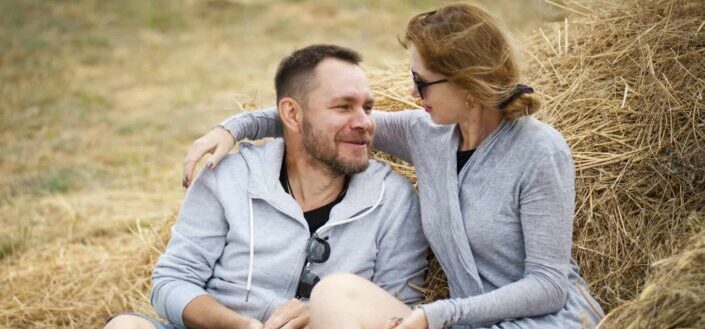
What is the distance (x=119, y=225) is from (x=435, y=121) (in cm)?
371

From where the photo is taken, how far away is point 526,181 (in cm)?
327

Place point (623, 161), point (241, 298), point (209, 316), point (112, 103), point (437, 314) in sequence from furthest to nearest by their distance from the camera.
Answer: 1. point (112, 103)
2. point (623, 161)
3. point (241, 298)
4. point (209, 316)
5. point (437, 314)

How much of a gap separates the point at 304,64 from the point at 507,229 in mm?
1339

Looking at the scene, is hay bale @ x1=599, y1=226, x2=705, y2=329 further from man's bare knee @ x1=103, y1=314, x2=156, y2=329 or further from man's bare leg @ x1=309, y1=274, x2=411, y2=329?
A: man's bare knee @ x1=103, y1=314, x2=156, y2=329

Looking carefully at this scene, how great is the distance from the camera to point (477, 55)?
10.9 feet

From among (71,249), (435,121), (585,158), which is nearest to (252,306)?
(435,121)

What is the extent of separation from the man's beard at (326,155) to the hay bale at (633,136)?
0.63 m

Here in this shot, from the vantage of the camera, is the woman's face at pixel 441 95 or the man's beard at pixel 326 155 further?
Result: the man's beard at pixel 326 155

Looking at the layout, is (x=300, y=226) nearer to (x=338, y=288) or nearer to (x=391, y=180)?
(x=391, y=180)

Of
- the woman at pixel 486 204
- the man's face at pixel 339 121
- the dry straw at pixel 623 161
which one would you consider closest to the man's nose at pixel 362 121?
the man's face at pixel 339 121

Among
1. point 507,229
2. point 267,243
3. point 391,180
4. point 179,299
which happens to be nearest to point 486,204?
point 507,229

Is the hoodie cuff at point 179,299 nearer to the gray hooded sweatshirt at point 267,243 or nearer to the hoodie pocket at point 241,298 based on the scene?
the gray hooded sweatshirt at point 267,243

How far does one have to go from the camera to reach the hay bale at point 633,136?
3.82 meters

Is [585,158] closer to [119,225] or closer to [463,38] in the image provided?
[463,38]
